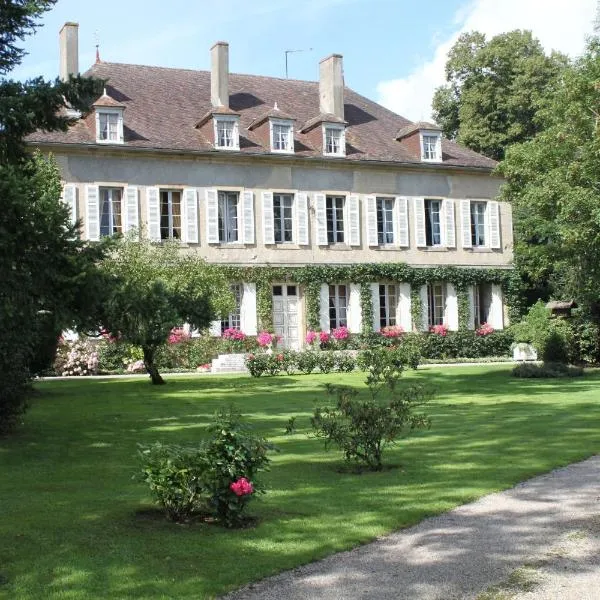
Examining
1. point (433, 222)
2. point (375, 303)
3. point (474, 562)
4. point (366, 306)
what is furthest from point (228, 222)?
point (474, 562)

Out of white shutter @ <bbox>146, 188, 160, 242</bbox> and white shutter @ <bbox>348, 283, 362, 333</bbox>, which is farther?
white shutter @ <bbox>348, 283, 362, 333</bbox>

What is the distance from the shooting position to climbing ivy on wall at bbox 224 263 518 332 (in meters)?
28.8

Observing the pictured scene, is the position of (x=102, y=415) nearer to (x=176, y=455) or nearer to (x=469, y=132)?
(x=176, y=455)

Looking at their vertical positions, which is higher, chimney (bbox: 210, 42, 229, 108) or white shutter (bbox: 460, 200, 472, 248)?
chimney (bbox: 210, 42, 229, 108)

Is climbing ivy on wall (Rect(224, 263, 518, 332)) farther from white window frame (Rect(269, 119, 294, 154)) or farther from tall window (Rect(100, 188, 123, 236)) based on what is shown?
white window frame (Rect(269, 119, 294, 154))

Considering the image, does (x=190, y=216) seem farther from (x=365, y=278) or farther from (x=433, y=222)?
(x=433, y=222)

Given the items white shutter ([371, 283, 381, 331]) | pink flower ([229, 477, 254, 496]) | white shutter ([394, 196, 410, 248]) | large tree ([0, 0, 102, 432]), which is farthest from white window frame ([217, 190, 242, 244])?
pink flower ([229, 477, 254, 496])

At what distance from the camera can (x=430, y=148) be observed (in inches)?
1243

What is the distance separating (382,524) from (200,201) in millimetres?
23057

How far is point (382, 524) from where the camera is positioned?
599 centimetres

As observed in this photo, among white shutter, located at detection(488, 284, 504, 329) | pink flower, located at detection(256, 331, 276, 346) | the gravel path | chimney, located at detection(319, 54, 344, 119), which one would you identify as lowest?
the gravel path

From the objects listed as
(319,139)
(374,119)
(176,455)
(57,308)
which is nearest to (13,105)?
(57,308)

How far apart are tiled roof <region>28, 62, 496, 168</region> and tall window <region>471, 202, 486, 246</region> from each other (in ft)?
5.24

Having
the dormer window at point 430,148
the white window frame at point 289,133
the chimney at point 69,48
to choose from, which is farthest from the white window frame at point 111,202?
the dormer window at point 430,148
